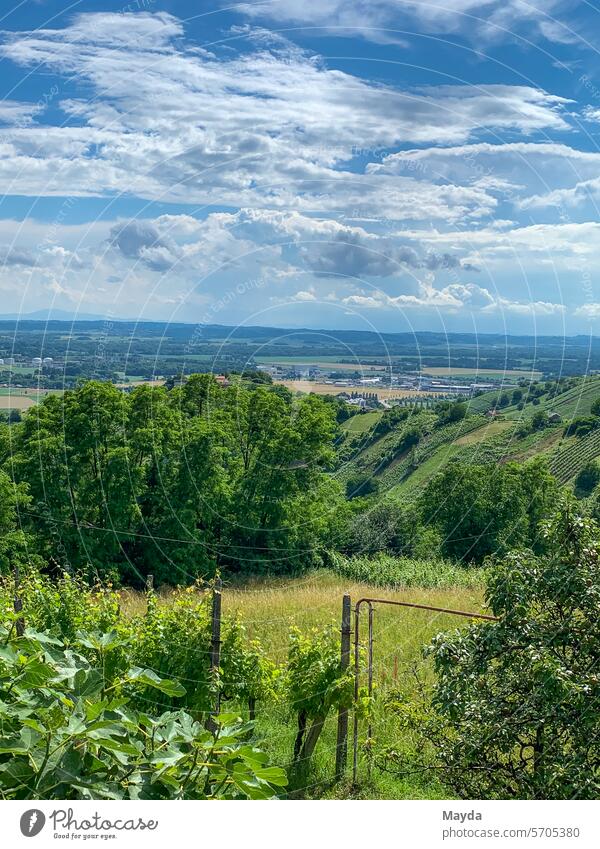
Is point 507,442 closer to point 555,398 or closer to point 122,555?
point 555,398

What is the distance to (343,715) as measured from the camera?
7273 millimetres

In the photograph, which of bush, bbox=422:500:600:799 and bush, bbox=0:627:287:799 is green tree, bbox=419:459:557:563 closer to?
bush, bbox=422:500:600:799

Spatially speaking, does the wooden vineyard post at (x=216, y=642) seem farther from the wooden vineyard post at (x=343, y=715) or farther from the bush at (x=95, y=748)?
the bush at (x=95, y=748)

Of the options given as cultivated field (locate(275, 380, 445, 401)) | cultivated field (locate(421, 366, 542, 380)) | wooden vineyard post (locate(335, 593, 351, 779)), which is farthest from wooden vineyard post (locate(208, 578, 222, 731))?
cultivated field (locate(421, 366, 542, 380))

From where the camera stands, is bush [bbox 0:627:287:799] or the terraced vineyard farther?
the terraced vineyard

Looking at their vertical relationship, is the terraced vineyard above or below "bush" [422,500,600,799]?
above

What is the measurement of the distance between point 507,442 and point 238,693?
6858 millimetres

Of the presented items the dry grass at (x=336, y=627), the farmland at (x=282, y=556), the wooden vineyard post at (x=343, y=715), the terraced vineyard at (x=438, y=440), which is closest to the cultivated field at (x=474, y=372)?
the farmland at (x=282, y=556)

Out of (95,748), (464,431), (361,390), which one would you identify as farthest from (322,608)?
(95,748)

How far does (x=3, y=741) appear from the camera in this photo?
2.01 m

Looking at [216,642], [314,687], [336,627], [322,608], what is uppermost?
[216,642]

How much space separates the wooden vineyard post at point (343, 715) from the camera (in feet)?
23.5

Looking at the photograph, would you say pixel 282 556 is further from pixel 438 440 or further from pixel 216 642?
pixel 216 642

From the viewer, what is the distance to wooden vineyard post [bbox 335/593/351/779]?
23.5ft
